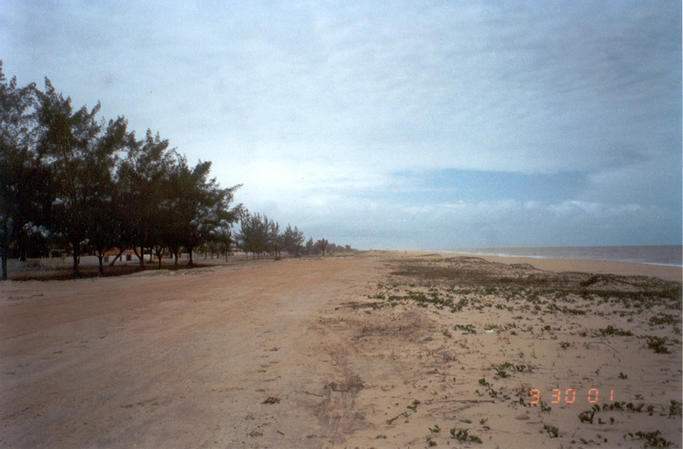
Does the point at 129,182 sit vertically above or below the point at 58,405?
above

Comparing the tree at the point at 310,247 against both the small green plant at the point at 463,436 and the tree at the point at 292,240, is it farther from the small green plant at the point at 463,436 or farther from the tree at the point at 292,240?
the small green plant at the point at 463,436

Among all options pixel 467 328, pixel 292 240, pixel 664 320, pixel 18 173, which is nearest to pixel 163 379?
pixel 467 328

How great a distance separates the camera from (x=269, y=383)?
5.63 m

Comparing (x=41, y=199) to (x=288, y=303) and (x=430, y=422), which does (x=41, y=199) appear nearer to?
(x=288, y=303)

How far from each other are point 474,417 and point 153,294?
13.2 m

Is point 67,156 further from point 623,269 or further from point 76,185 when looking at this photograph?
point 623,269

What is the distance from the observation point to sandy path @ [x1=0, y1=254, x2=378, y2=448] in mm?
4215

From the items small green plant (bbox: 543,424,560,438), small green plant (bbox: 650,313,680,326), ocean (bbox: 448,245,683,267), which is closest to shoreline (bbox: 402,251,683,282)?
ocean (bbox: 448,245,683,267)

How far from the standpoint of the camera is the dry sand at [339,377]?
4156mm

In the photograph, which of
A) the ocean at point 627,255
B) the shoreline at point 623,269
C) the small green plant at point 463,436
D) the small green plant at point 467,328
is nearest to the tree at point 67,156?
the small green plant at point 467,328

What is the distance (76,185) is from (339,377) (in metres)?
28.2

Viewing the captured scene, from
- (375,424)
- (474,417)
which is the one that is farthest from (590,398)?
(375,424)

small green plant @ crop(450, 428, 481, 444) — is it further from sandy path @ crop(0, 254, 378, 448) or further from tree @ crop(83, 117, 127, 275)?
tree @ crop(83, 117, 127, 275)
